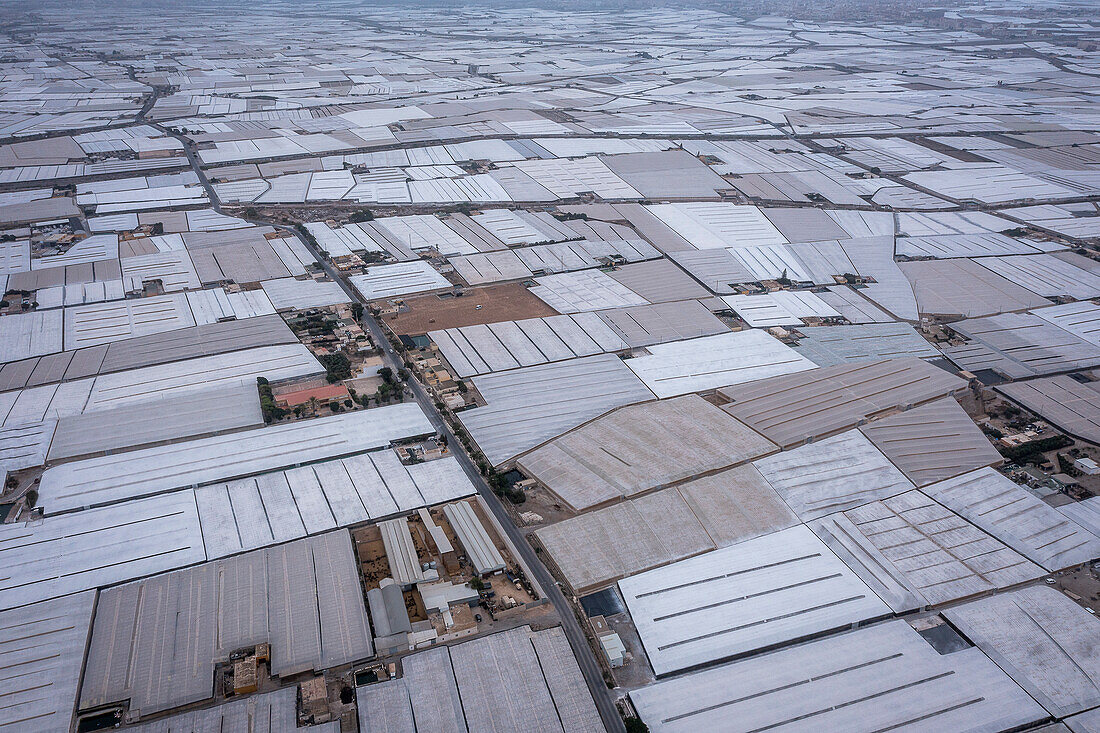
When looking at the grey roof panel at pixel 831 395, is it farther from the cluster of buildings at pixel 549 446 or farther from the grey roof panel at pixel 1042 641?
the grey roof panel at pixel 1042 641

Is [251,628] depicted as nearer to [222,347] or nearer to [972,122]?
[222,347]

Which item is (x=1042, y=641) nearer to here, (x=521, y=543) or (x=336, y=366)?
(x=521, y=543)

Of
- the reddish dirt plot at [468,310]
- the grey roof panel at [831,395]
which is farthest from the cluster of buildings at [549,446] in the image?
the reddish dirt plot at [468,310]

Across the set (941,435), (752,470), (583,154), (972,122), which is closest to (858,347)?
(941,435)

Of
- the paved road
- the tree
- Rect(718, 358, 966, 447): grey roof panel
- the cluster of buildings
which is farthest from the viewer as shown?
the tree

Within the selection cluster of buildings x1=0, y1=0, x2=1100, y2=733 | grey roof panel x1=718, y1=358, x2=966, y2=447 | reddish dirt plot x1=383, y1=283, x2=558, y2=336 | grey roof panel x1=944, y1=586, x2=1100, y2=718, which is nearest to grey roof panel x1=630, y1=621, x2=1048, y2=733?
cluster of buildings x1=0, y1=0, x2=1100, y2=733

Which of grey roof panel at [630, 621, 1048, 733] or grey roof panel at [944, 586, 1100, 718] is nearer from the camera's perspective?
grey roof panel at [630, 621, 1048, 733]

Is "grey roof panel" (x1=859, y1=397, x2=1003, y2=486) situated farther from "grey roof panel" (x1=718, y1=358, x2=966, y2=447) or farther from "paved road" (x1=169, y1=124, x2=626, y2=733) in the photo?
"paved road" (x1=169, y1=124, x2=626, y2=733)
